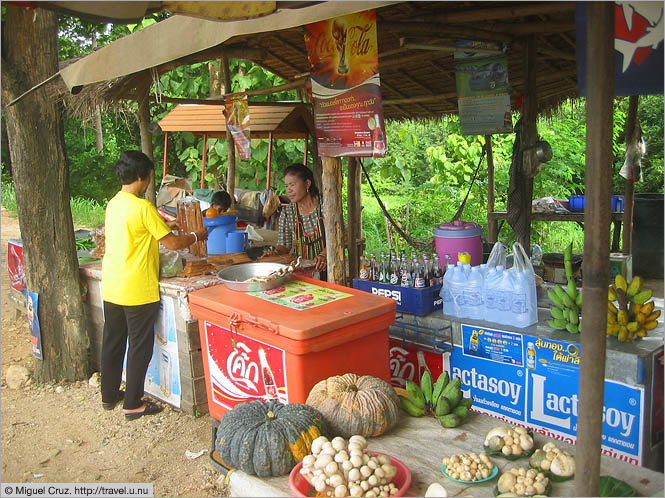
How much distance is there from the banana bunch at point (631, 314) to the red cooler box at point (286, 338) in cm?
124

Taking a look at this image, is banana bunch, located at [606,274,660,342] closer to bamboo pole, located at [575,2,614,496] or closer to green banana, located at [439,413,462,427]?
green banana, located at [439,413,462,427]

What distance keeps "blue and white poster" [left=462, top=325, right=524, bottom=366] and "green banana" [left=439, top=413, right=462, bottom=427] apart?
2.54 ft

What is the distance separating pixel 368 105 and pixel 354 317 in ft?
4.79

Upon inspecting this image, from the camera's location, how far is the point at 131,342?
431 cm

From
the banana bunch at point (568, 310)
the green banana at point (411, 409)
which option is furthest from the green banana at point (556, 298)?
the green banana at point (411, 409)

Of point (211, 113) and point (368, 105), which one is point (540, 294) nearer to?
point (368, 105)

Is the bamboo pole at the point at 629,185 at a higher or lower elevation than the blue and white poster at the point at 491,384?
higher

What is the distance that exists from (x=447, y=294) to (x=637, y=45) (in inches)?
70.1

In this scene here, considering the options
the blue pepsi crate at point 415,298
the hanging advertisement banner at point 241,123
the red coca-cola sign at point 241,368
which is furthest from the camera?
the hanging advertisement banner at point 241,123

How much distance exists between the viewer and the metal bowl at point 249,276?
360cm

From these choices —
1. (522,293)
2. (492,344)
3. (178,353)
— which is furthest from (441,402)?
(178,353)

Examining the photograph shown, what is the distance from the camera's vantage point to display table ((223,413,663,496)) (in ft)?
7.26

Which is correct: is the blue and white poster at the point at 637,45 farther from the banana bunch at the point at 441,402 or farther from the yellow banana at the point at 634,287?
the banana bunch at the point at 441,402

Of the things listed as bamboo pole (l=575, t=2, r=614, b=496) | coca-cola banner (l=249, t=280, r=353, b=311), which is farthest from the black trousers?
bamboo pole (l=575, t=2, r=614, b=496)
